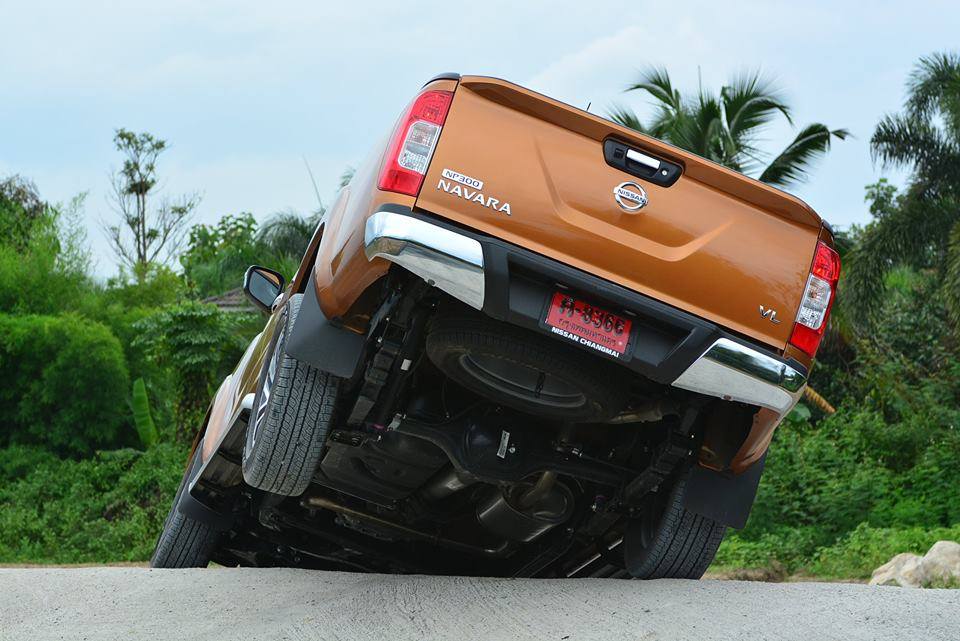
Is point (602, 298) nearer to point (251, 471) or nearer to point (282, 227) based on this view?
point (251, 471)

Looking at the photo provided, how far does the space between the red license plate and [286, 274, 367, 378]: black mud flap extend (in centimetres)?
78

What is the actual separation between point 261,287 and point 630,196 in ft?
8.80

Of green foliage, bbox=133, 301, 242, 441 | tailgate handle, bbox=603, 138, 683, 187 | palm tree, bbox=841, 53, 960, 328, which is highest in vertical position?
palm tree, bbox=841, 53, 960, 328

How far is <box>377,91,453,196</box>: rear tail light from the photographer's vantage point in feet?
11.9

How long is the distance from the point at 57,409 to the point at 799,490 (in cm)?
1424

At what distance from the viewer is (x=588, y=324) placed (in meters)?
3.67

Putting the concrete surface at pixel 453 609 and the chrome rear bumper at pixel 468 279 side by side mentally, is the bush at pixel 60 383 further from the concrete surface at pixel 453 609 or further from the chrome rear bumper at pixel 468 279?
the chrome rear bumper at pixel 468 279

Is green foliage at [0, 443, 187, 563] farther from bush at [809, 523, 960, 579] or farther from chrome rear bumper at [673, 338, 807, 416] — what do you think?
chrome rear bumper at [673, 338, 807, 416]

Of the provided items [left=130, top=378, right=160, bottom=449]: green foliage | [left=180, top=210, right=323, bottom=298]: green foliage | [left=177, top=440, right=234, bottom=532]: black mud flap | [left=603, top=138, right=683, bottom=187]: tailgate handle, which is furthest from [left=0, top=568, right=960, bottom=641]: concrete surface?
[left=130, top=378, right=160, bottom=449]: green foliage

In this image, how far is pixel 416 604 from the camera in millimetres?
4586

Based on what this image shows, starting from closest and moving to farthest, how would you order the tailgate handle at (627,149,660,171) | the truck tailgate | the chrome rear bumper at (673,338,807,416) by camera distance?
the truck tailgate < the chrome rear bumper at (673,338,807,416) < the tailgate handle at (627,149,660,171)

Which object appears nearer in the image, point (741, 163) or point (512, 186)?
point (512, 186)

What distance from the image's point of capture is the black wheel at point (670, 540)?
15.2ft

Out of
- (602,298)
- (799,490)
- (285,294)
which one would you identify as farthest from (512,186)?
(799,490)
